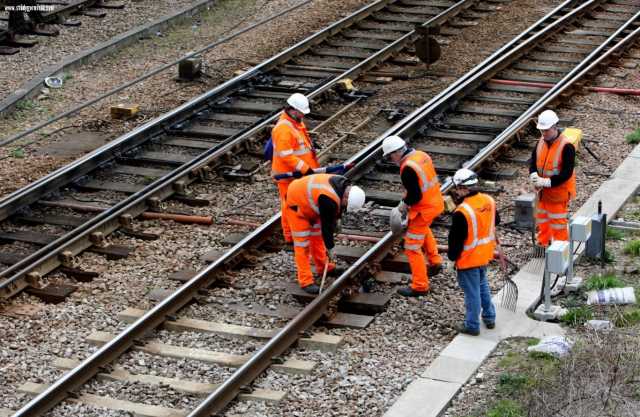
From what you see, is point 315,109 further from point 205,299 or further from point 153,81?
point 205,299

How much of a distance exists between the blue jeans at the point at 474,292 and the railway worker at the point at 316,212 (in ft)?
4.04

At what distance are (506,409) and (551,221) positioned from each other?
11.9ft

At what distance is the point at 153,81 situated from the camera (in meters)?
20.0

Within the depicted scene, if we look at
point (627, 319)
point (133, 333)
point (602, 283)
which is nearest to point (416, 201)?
point (602, 283)

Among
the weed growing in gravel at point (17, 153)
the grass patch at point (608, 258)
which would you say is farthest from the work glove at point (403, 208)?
the weed growing in gravel at point (17, 153)

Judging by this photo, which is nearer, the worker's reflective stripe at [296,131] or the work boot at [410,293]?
the work boot at [410,293]

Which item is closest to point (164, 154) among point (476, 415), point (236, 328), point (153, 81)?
point (153, 81)

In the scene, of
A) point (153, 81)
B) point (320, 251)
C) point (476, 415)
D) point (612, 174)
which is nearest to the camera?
point (476, 415)

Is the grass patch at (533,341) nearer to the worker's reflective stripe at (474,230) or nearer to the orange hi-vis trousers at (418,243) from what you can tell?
the worker's reflective stripe at (474,230)

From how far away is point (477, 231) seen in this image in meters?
11.3

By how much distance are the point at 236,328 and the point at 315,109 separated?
7012 mm

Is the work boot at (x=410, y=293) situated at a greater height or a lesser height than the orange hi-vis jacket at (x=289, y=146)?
lesser

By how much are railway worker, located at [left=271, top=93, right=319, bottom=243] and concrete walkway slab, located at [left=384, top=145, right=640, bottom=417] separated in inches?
98.5

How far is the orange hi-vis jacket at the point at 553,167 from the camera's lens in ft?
42.4
